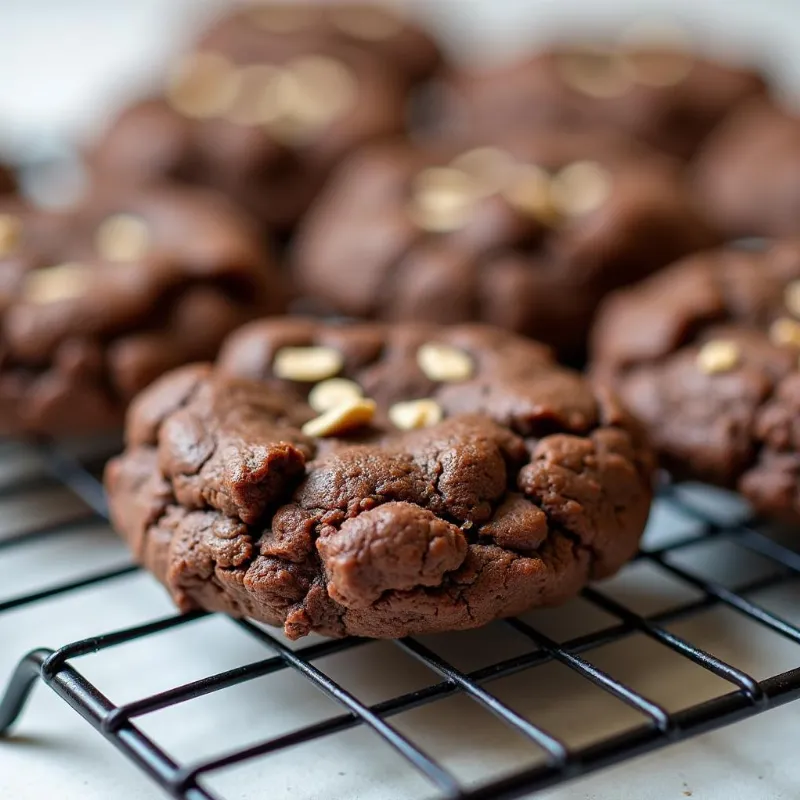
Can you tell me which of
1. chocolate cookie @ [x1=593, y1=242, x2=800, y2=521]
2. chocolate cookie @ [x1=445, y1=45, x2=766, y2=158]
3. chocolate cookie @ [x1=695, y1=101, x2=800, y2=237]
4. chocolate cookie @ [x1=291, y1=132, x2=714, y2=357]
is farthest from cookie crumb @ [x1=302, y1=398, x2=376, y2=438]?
chocolate cookie @ [x1=445, y1=45, x2=766, y2=158]

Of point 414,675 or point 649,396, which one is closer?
point 414,675

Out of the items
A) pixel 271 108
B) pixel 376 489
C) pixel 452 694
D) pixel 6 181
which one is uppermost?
pixel 271 108

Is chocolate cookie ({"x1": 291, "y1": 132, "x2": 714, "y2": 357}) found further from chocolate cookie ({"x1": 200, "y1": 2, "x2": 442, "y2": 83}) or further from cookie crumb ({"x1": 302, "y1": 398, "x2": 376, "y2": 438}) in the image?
chocolate cookie ({"x1": 200, "y1": 2, "x2": 442, "y2": 83})

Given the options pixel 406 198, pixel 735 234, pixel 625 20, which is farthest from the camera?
pixel 625 20

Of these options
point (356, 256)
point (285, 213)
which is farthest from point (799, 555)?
point (285, 213)

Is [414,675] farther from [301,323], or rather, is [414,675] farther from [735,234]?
[735,234]

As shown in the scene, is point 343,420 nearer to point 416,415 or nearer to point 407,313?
point 416,415

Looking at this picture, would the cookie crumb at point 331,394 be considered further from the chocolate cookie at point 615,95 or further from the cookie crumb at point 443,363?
the chocolate cookie at point 615,95

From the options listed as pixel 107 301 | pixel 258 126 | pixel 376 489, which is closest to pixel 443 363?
pixel 376 489
